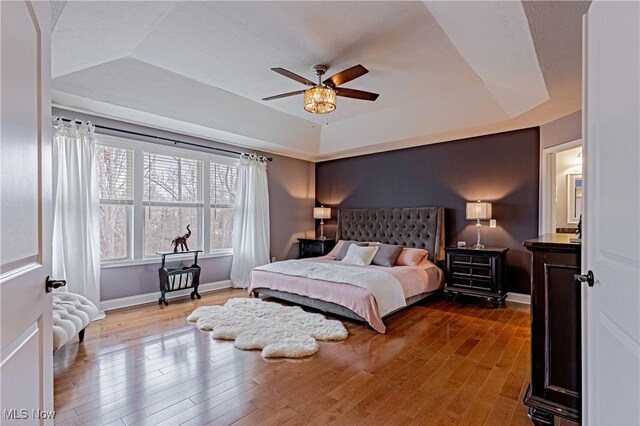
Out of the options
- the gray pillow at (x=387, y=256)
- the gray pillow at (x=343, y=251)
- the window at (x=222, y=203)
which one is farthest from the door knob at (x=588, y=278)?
the window at (x=222, y=203)

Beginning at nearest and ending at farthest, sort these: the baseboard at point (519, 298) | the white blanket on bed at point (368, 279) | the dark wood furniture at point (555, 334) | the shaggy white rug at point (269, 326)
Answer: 1. the dark wood furniture at point (555, 334)
2. the shaggy white rug at point (269, 326)
3. the white blanket on bed at point (368, 279)
4. the baseboard at point (519, 298)

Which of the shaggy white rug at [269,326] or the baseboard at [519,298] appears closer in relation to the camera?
the shaggy white rug at [269,326]

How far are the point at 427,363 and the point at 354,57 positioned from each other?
2.95 m

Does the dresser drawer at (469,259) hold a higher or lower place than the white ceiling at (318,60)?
lower

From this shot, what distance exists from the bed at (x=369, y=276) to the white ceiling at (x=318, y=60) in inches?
56.7

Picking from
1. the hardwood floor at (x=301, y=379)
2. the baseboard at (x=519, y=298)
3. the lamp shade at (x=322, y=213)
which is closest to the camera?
the hardwood floor at (x=301, y=379)

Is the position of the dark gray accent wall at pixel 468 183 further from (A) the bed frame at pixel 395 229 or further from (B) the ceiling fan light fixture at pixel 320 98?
(B) the ceiling fan light fixture at pixel 320 98

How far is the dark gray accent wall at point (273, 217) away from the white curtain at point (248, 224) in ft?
0.82

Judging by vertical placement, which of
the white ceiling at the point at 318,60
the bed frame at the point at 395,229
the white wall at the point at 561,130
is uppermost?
the white ceiling at the point at 318,60

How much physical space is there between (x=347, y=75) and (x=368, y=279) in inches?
86.8

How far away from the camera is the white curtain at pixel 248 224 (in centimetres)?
566

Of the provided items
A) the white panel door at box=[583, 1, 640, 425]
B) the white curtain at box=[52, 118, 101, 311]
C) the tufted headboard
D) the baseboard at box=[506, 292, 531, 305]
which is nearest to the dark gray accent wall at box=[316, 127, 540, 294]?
the baseboard at box=[506, 292, 531, 305]

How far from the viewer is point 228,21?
265 cm

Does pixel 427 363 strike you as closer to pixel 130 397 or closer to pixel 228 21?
pixel 130 397
